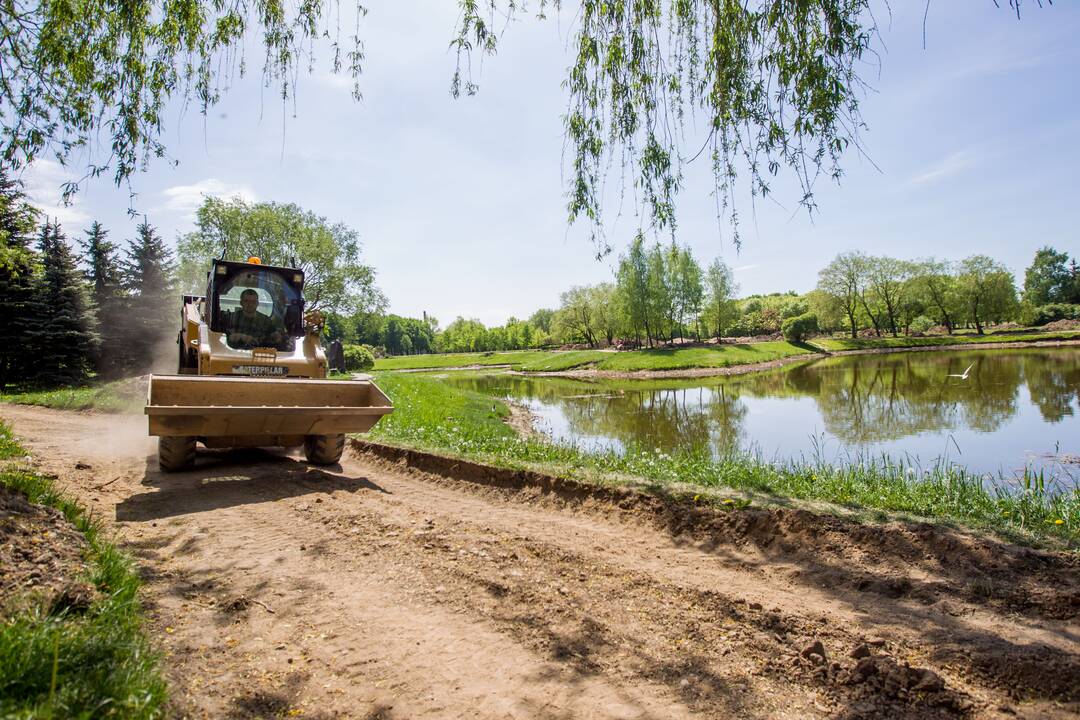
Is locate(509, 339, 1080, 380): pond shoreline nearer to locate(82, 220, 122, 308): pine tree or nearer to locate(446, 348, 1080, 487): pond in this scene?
locate(446, 348, 1080, 487): pond

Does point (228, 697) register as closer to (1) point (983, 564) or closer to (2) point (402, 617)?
(2) point (402, 617)

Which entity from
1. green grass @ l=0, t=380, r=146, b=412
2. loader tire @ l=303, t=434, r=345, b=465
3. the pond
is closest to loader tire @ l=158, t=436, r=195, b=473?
loader tire @ l=303, t=434, r=345, b=465

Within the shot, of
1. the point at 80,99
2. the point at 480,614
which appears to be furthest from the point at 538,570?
the point at 80,99

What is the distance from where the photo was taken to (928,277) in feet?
193

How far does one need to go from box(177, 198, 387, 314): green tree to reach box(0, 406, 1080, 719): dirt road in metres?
33.6

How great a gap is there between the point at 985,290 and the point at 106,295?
76.0 meters

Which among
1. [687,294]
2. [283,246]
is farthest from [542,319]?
[283,246]

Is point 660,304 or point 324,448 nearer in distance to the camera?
point 324,448

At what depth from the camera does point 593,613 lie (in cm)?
346

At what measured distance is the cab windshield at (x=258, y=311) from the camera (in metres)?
8.05

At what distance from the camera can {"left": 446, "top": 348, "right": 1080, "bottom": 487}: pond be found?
1076cm

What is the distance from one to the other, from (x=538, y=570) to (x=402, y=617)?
111 centimetres

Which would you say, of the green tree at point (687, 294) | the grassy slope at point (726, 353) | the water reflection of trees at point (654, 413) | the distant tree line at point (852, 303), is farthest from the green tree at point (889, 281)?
the water reflection of trees at point (654, 413)

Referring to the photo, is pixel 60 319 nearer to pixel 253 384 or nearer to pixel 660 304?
pixel 253 384
